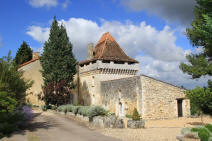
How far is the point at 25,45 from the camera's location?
35.3 meters

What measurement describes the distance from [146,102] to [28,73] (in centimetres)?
1572

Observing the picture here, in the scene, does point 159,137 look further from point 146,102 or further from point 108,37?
point 108,37

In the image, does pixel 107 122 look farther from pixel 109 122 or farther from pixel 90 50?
pixel 90 50

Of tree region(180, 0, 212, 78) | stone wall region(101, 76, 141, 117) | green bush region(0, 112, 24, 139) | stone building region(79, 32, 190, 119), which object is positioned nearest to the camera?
green bush region(0, 112, 24, 139)

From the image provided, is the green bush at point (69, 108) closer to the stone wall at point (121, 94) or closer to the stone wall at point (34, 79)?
the stone wall at point (121, 94)

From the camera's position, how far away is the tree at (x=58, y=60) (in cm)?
2200

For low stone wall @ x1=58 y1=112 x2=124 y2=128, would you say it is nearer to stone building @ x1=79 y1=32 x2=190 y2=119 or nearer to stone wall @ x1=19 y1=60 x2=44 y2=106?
stone building @ x1=79 y1=32 x2=190 y2=119

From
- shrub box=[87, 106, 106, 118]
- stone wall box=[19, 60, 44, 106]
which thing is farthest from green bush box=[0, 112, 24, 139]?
stone wall box=[19, 60, 44, 106]

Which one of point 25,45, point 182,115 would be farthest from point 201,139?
point 25,45

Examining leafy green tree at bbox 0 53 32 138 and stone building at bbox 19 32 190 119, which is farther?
stone building at bbox 19 32 190 119

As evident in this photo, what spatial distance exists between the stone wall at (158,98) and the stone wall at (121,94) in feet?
2.56

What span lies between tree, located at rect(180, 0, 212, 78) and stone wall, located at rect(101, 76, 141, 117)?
4.33 m

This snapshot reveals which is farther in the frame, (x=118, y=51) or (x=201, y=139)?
(x=118, y=51)

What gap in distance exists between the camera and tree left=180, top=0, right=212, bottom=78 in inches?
541
